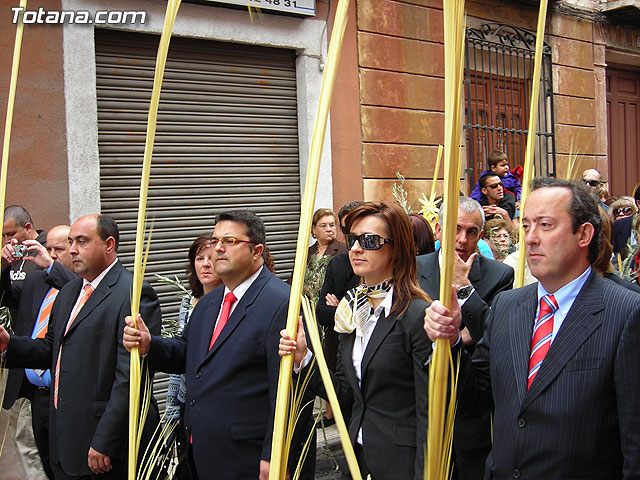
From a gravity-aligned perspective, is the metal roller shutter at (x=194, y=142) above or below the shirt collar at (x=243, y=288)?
above

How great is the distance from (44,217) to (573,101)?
8130 mm

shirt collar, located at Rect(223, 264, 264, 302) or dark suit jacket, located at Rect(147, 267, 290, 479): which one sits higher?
shirt collar, located at Rect(223, 264, 264, 302)

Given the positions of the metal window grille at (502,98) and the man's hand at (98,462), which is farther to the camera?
the metal window grille at (502,98)

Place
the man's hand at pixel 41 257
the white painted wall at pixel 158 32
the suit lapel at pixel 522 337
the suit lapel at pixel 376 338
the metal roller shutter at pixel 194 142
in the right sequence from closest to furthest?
the suit lapel at pixel 522 337
the suit lapel at pixel 376 338
the man's hand at pixel 41 257
the white painted wall at pixel 158 32
the metal roller shutter at pixel 194 142

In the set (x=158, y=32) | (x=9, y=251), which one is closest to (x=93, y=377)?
(x=9, y=251)

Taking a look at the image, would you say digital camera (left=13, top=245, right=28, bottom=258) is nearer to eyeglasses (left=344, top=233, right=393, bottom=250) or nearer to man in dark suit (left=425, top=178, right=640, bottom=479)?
eyeglasses (left=344, top=233, right=393, bottom=250)

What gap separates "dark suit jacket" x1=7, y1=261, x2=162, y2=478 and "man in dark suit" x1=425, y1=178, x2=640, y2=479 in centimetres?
170

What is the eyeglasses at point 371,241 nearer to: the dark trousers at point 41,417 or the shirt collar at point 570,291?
the shirt collar at point 570,291

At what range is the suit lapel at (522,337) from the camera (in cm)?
192

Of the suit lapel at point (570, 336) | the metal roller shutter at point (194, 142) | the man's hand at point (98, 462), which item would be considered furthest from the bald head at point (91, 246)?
the metal roller shutter at point (194, 142)

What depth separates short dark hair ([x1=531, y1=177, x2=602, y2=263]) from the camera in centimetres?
194

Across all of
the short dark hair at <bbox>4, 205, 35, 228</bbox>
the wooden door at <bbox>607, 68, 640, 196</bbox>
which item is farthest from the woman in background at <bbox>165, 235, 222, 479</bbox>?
the wooden door at <bbox>607, 68, 640, 196</bbox>

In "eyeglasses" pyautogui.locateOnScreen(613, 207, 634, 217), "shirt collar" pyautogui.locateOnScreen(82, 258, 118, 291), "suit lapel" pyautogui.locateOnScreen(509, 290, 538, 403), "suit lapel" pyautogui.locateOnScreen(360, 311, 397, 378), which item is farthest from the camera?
"eyeglasses" pyautogui.locateOnScreen(613, 207, 634, 217)

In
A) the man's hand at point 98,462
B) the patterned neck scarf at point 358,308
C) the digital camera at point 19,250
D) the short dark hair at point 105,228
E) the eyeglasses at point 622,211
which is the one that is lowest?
the man's hand at point 98,462
